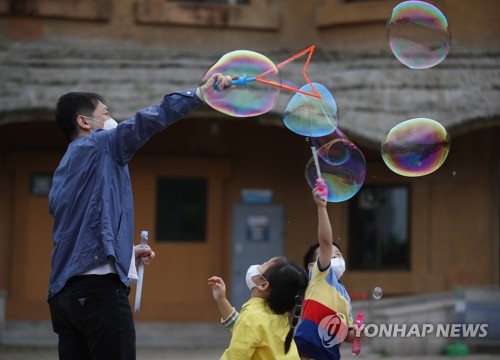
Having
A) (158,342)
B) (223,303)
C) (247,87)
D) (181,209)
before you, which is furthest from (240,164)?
(223,303)

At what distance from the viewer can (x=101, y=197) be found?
441 cm

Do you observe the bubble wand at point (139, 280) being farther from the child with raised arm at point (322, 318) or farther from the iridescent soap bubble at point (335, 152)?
the iridescent soap bubble at point (335, 152)

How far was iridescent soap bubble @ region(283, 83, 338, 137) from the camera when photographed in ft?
20.2

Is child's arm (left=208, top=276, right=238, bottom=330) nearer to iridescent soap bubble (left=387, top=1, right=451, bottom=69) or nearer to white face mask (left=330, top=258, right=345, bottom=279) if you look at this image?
white face mask (left=330, top=258, right=345, bottom=279)

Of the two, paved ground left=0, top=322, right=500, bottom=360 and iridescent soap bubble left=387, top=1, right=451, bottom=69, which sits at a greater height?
iridescent soap bubble left=387, top=1, right=451, bottom=69

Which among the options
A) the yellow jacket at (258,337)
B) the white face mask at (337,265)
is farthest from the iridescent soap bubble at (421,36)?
the yellow jacket at (258,337)

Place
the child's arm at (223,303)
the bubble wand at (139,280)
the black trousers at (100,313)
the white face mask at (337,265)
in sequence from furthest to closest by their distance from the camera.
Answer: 1. the white face mask at (337,265)
2. the child's arm at (223,303)
3. the bubble wand at (139,280)
4. the black trousers at (100,313)

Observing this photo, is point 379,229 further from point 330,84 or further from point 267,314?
point 267,314

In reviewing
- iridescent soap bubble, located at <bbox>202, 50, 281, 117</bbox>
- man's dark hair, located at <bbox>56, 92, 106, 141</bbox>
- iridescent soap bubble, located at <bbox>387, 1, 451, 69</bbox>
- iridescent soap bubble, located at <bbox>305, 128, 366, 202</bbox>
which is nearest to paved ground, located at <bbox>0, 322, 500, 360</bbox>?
iridescent soap bubble, located at <bbox>387, 1, 451, 69</bbox>

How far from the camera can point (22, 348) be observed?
1342cm

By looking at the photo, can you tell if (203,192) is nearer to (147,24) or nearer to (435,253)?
(147,24)

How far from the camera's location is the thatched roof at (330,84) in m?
13.2

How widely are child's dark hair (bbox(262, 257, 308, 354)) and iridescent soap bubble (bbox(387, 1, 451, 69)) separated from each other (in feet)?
9.14

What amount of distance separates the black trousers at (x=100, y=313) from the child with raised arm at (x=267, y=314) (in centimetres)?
58
